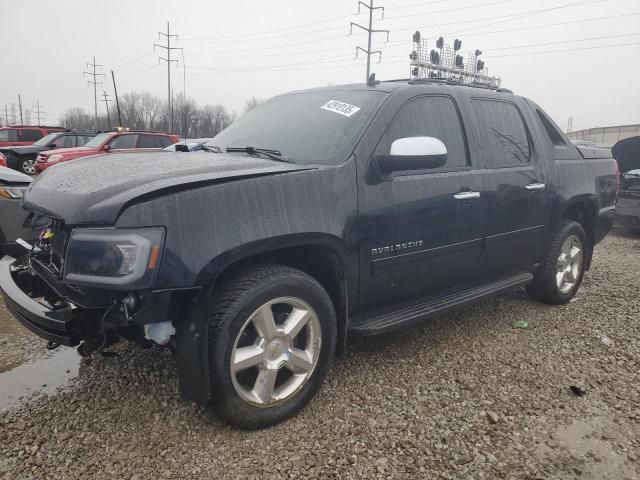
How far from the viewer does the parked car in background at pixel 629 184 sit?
26.4ft

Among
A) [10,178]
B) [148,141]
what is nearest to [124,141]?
[148,141]

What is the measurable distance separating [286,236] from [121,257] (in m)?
0.75

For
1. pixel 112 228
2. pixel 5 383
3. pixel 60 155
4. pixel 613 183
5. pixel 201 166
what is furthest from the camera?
pixel 60 155

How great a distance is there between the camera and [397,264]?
293 cm

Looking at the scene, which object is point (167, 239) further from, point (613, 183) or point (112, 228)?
point (613, 183)

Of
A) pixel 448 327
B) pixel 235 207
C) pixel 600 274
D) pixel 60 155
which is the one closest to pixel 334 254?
pixel 235 207

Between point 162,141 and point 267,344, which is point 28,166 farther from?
point 267,344

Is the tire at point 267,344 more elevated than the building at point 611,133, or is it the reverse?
the building at point 611,133

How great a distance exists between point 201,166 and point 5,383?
1791 mm

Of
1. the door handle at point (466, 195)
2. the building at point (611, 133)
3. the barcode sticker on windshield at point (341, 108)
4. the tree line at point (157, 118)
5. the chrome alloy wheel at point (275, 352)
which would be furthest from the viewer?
the tree line at point (157, 118)

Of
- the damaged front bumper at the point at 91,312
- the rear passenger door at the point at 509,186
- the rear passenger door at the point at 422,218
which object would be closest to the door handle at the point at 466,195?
the rear passenger door at the point at 422,218

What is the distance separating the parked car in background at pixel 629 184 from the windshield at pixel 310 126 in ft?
22.4

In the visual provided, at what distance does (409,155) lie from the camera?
276 centimetres

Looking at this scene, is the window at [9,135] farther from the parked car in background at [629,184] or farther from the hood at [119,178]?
the parked car in background at [629,184]
